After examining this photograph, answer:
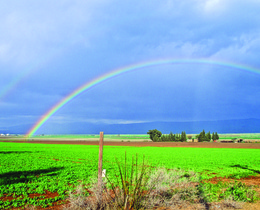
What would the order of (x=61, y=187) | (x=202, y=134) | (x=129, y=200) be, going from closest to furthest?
(x=129, y=200) → (x=61, y=187) → (x=202, y=134)

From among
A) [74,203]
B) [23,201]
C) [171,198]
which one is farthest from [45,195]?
[171,198]

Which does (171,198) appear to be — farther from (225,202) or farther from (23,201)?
(23,201)

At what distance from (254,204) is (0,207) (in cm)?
908

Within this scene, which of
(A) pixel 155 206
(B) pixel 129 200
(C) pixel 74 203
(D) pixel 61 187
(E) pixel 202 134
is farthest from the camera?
(E) pixel 202 134

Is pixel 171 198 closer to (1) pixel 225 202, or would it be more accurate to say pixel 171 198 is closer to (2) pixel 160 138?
→ (1) pixel 225 202

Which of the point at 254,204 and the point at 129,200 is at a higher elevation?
the point at 129,200

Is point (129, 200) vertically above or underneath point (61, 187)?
above

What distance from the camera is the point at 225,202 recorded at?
7766 mm

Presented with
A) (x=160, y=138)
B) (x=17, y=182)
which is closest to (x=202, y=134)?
(x=160, y=138)

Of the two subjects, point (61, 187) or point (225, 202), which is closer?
point (225, 202)

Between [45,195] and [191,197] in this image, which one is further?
[45,195]

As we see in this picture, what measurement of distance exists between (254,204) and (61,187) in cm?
846

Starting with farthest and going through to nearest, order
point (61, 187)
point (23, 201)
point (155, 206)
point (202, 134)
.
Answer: point (202, 134)
point (61, 187)
point (23, 201)
point (155, 206)

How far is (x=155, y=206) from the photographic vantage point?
762 centimetres
